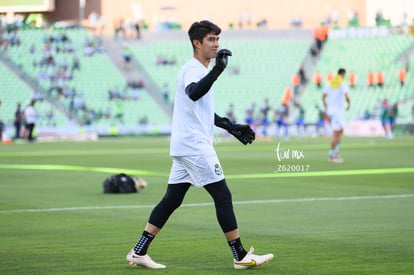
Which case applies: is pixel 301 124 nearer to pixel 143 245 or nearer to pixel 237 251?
pixel 143 245

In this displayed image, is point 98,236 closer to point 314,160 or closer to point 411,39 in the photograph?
point 314,160

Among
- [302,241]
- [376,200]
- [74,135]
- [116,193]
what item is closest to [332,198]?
[376,200]

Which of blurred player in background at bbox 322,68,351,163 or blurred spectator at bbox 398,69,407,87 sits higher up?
blurred player in background at bbox 322,68,351,163

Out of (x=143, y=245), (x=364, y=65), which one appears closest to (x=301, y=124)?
(x=364, y=65)

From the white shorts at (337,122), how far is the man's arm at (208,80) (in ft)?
63.6

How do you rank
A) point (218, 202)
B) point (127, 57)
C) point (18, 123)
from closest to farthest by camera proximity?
point (218, 202) < point (18, 123) < point (127, 57)

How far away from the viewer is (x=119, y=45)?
7256 centimetres

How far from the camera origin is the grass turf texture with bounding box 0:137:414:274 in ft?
32.8

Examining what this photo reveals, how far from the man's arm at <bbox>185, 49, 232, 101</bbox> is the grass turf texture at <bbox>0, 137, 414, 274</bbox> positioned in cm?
155

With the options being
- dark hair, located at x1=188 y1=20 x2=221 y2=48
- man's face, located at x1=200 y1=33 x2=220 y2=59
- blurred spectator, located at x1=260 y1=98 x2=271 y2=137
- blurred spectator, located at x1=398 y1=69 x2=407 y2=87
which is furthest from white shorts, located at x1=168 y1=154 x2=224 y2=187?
blurred spectator, located at x1=398 y1=69 x2=407 y2=87

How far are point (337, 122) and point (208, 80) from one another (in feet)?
65.7

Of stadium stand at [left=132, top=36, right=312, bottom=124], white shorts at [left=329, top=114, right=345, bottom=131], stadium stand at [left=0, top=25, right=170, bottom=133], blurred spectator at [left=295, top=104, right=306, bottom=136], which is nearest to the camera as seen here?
white shorts at [left=329, top=114, right=345, bottom=131]

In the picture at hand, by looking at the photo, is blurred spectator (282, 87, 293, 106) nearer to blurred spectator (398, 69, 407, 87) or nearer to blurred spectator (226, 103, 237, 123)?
blurred spectator (226, 103, 237, 123)

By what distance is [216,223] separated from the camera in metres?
13.6
